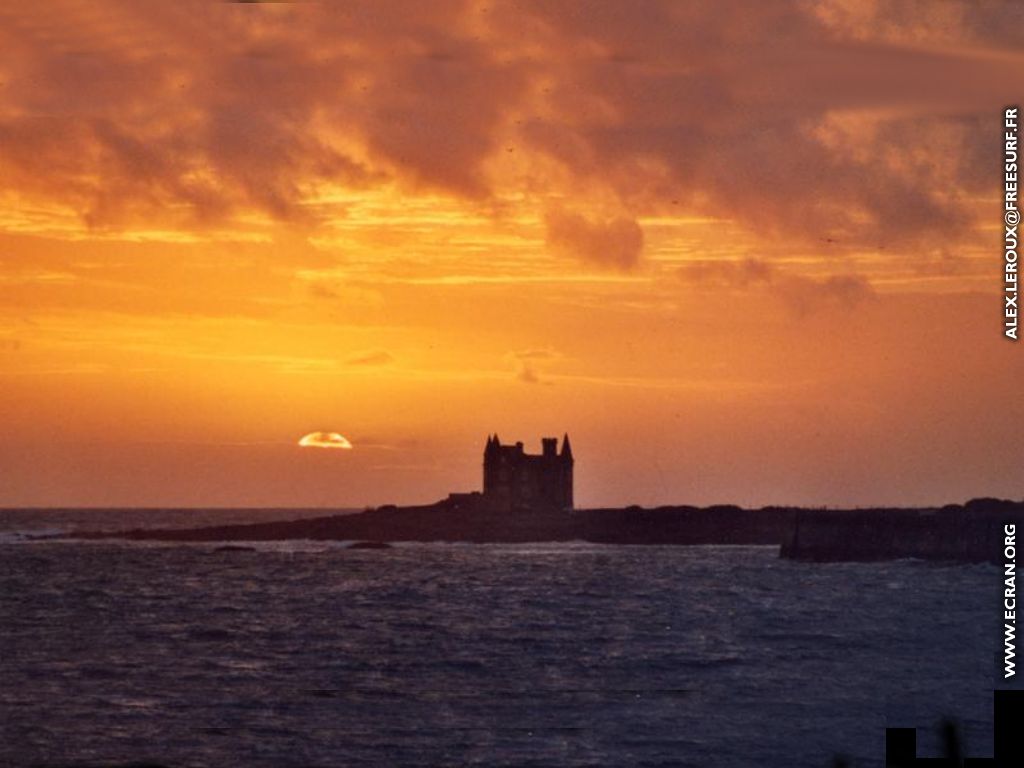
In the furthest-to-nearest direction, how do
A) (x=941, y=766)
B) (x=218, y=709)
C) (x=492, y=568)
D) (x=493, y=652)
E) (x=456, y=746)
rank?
1. (x=492, y=568)
2. (x=493, y=652)
3. (x=218, y=709)
4. (x=456, y=746)
5. (x=941, y=766)

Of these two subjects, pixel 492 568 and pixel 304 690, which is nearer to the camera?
pixel 304 690

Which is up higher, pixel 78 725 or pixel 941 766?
pixel 941 766

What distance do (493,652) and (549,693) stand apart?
540 inches

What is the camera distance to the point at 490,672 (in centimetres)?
5472

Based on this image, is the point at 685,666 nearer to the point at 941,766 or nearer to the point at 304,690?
the point at 304,690

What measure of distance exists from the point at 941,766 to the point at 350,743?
99.2 feet

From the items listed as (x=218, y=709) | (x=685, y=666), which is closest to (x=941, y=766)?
(x=218, y=709)

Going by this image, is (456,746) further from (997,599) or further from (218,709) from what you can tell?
(997,599)

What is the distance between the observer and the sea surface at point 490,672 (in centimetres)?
3781

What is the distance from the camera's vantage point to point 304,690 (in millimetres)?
49500

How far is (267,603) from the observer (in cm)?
9244

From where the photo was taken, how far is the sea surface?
37812mm

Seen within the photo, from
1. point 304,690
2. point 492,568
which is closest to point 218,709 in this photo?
point 304,690

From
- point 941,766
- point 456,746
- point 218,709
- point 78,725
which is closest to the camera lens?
point 941,766
